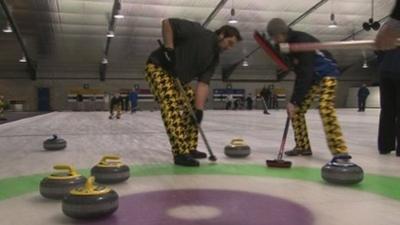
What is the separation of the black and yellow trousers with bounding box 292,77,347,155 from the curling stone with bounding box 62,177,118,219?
270cm

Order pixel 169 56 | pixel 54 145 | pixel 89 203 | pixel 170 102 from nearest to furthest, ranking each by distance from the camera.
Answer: pixel 89 203 < pixel 169 56 < pixel 170 102 < pixel 54 145

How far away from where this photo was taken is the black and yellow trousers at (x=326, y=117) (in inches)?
176

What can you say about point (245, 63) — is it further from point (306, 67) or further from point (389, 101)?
point (306, 67)

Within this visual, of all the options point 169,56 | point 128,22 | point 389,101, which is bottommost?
point 389,101

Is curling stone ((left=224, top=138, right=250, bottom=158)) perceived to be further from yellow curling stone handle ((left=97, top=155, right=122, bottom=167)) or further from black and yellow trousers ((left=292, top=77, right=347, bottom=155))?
yellow curling stone handle ((left=97, top=155, right=122, bottom=167))

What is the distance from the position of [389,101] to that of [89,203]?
15.4ft

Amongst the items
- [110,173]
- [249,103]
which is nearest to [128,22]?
[249,103]

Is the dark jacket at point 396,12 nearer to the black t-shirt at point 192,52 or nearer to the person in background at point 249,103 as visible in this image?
the black t-shirt at point 192,52

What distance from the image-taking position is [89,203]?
2.43 meters

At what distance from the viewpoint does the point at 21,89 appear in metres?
40.3

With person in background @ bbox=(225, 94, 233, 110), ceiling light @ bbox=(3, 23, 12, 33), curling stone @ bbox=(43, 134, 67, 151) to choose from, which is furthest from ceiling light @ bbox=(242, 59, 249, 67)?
curling stone @ bbox=(43, 134, 67, 151)

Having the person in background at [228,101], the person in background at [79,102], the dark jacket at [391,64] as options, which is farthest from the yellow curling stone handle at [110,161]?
the person in background at [228,101]

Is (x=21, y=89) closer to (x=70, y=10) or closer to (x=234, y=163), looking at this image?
(x=70, y=10)

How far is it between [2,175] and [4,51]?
116ft
